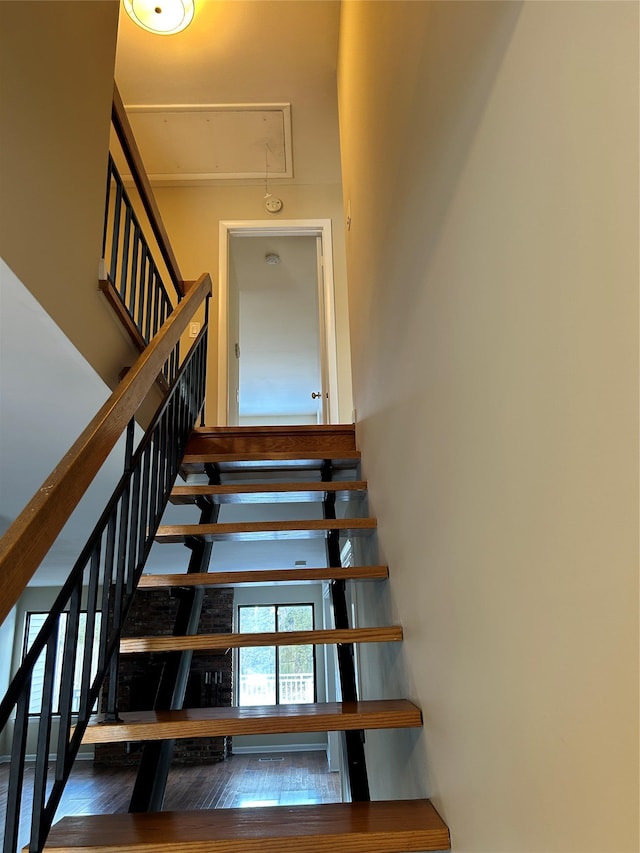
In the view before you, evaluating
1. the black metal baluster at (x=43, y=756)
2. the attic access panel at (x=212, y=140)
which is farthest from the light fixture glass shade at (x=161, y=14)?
the black metal baluster at (x=43, y=756)

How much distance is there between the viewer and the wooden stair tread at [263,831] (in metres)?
1.19

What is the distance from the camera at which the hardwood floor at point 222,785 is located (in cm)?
651

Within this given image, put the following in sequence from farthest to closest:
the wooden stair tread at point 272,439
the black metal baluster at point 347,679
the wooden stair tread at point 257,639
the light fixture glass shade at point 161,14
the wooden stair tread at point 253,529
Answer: the light fixture glass shade at point 161,14, the wooden stair tread at point 272,439, the wooden stair tread at point 253,529, the wooden stair tread at point 257,639, the black metal baluster at point 347,679

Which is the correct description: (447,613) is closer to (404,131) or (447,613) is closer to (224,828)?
(224,828)

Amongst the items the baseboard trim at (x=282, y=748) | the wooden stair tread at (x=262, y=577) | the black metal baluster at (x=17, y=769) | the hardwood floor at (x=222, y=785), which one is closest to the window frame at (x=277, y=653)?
the baseboard trim at (x=282, y=748)

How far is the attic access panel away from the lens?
→ 443 centimetres

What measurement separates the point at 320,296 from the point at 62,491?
4159 mm

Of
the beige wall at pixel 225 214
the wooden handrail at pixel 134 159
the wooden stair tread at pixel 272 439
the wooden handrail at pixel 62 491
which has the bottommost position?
the wooden handrail at pixel 62 491

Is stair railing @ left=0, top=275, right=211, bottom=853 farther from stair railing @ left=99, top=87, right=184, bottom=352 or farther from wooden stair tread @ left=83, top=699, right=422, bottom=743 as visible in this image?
stair railing @ left=99, top=87, right=184, bottom=352

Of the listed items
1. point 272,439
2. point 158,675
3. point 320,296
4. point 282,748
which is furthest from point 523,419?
point 282,748

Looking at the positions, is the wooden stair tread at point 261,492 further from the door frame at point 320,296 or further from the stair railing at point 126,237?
the door frame at point 320,296

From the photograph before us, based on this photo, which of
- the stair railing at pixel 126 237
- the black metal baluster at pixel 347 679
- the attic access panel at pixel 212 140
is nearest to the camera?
the black metal baluster at pixel 347 679

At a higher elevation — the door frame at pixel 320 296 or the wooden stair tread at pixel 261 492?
the door frame at pixel 320 296

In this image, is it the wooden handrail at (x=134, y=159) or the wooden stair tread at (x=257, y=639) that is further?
the wooden handrail at (x=134, y=159)
